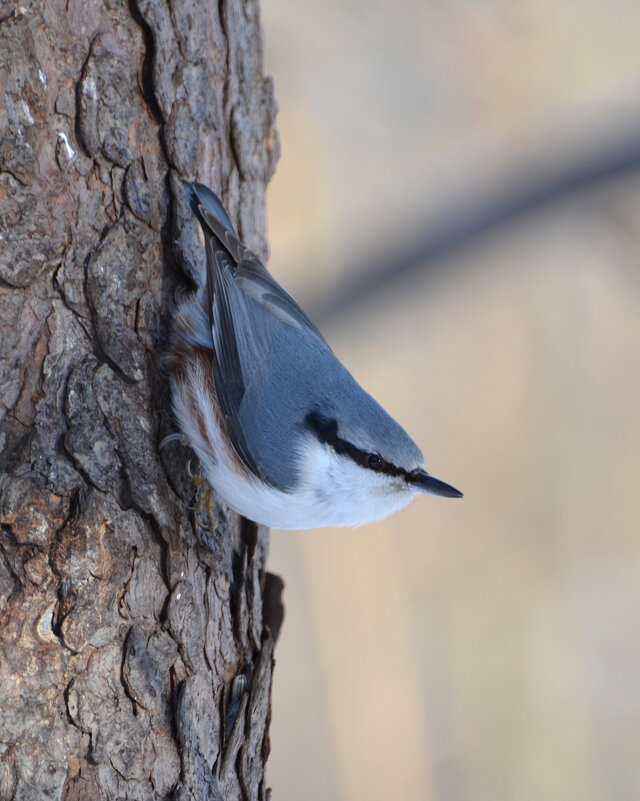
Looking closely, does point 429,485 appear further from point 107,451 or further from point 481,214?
point 481,214

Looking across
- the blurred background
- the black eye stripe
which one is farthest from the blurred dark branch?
the black eye stripe

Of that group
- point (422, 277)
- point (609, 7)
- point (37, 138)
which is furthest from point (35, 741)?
point (609, 7)

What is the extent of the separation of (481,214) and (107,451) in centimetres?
157

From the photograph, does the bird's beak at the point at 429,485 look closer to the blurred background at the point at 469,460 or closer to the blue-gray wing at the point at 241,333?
the blue-gray wing at the point at 241,333

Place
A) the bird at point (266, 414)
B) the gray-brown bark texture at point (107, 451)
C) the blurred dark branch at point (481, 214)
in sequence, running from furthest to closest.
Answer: the blurred dark branch at point (481, 214)
the bird at point (266, 414)
the gray-brown bark texture at point (107, 451)

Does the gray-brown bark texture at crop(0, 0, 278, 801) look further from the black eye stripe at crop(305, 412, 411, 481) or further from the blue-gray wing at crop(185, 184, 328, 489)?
the black eye stripe at crop(305, 412, 411, 481)

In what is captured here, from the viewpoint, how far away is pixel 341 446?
170 centimetres

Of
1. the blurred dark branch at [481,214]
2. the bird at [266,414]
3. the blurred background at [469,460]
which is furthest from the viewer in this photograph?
the blurred background at [469,460]

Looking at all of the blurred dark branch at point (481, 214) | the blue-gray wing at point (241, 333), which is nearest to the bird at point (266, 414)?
the blue-gray wing at point (241, 333)

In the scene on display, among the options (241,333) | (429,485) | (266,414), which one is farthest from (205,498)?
(429,485)

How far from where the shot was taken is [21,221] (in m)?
1.43

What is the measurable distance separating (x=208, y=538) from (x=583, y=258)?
9.12ft

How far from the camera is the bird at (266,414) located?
1641 mm

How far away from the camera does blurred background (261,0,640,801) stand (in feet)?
11.3
